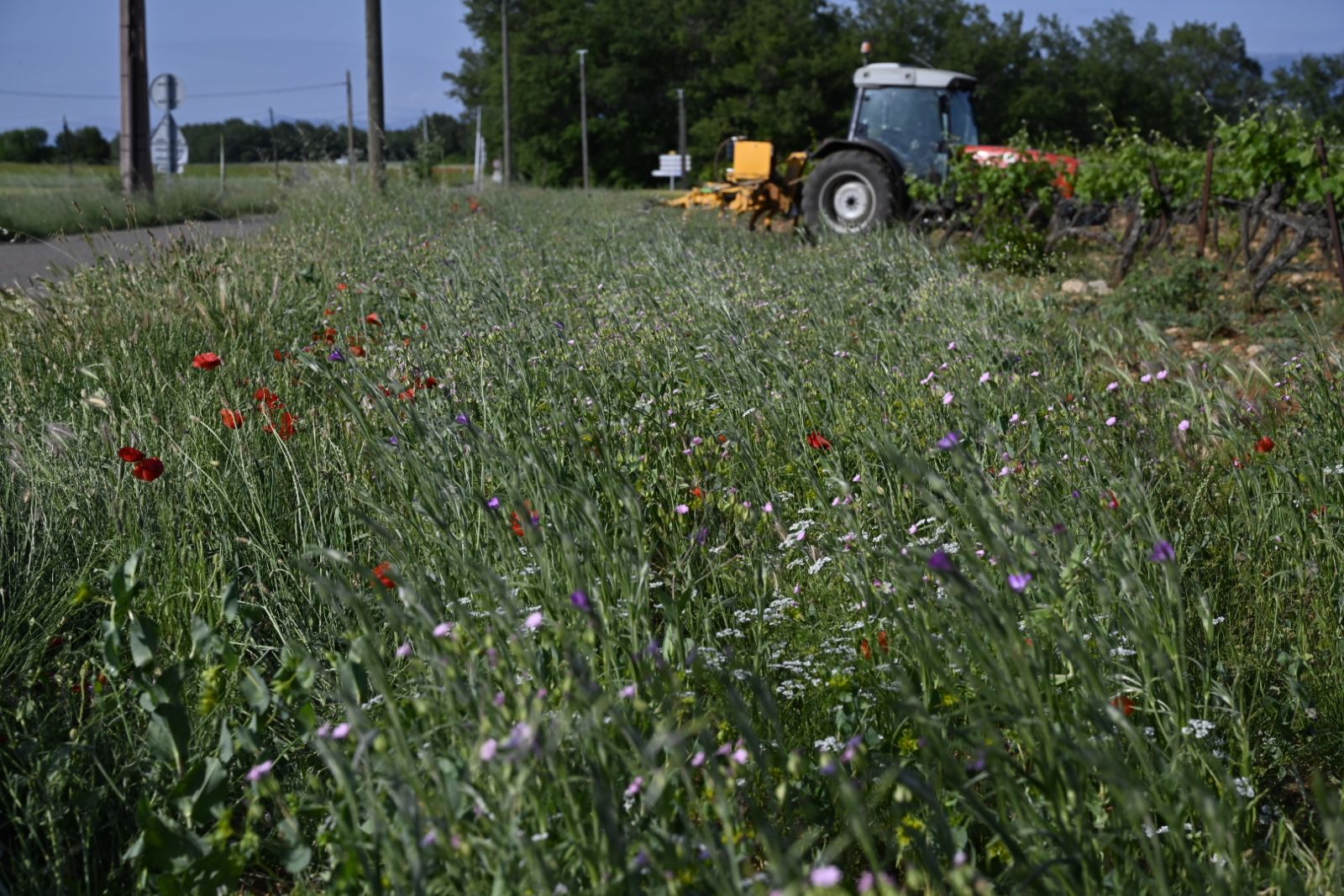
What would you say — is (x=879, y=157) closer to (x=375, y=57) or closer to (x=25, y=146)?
(x=375, y=57)

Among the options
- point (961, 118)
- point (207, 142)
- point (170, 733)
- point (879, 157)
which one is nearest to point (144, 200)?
point (879, 157)

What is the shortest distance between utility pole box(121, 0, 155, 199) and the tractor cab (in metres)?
8.94

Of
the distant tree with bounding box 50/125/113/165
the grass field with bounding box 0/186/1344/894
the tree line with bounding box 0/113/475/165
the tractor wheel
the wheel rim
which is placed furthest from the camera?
the distant tree with bounding box 50/125/113/165

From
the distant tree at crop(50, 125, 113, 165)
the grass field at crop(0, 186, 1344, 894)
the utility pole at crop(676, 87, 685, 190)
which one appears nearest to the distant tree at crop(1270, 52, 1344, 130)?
the utility pole at crop(676, 87, 685, 190)

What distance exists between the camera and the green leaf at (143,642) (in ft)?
5.95

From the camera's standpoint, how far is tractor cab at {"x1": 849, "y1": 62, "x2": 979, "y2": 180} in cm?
1465

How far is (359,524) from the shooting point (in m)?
3.12

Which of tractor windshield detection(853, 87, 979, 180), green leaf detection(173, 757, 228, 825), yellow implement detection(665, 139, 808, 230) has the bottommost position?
green leaf detection(173, 757, 228, 825)

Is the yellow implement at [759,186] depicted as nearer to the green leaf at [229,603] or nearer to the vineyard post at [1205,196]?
the vineyard post at [1205,196]

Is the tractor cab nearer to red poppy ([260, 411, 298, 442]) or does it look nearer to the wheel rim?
the wheel rim

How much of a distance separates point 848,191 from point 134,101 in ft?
30.0

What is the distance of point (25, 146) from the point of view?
76.2 m

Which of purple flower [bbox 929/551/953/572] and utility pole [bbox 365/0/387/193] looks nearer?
purple flower [bbox 929/551/953/572]

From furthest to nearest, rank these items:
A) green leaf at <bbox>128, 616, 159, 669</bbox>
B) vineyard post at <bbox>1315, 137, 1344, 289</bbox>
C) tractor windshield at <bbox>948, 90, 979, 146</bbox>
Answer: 1. tractor windshield at <bbox>948, 90, 979, 146</bbox>
2. vineyard post at <bbox>1315, 137, 1344, 289</bbox>
3. green leaf at <bbox>128, 616, 159, 669</bbox>
